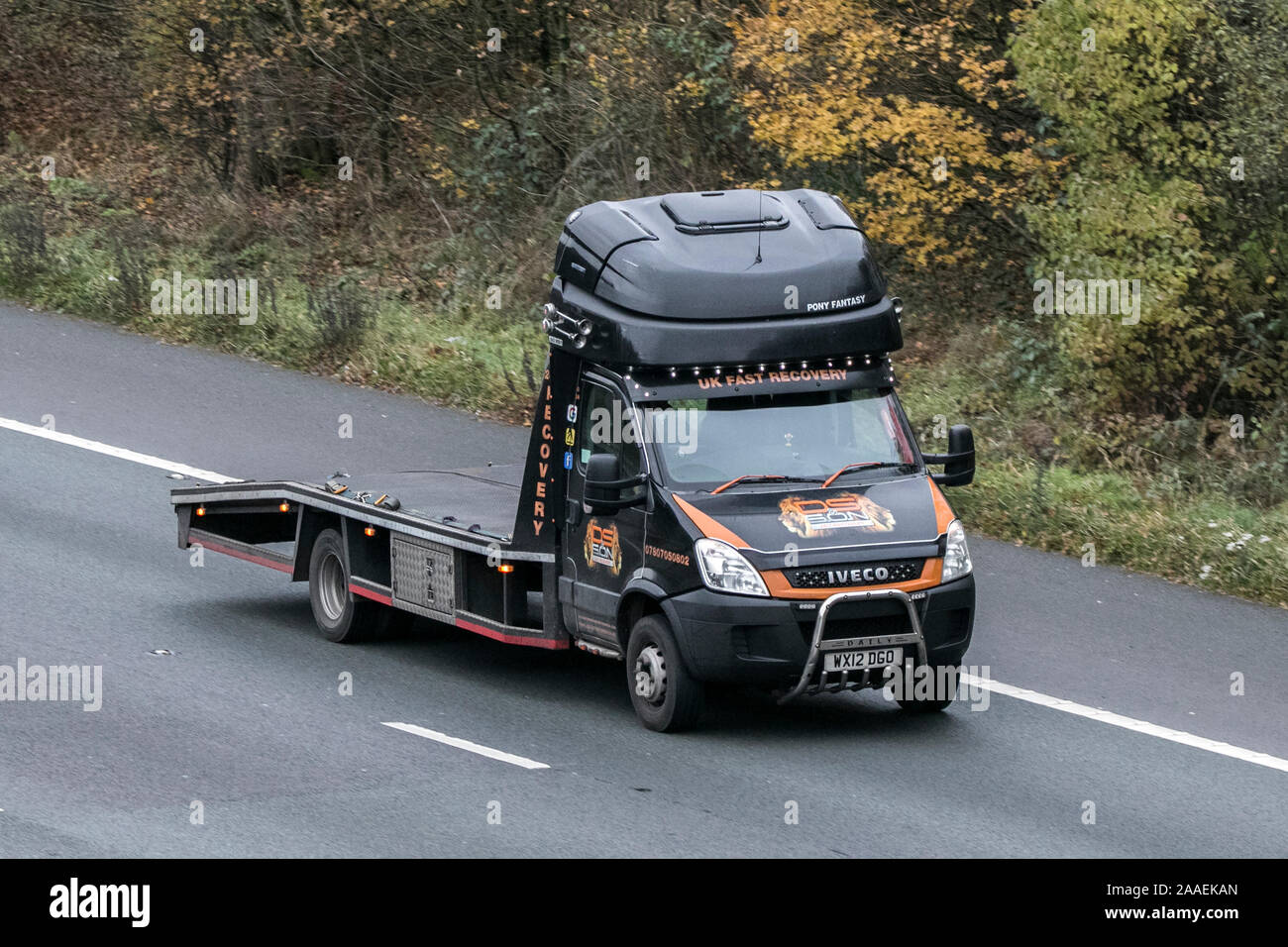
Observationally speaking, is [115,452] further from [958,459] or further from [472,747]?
[958,459]

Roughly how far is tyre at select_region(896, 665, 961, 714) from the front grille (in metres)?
0.55

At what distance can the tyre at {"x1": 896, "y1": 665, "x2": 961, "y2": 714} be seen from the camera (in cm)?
1094

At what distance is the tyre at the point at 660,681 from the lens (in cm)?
1066

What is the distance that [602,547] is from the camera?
11.2m

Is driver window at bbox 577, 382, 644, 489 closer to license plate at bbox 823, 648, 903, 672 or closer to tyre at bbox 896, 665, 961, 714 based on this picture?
license plate at bbox 823, 648, 903, 672

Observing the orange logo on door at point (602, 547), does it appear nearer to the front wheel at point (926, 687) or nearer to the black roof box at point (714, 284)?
the black roof box at point (714, 284)

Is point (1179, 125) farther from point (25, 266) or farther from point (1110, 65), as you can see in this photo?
point (25, 266)

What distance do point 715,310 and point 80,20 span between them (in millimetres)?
24046

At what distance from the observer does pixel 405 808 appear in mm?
9562

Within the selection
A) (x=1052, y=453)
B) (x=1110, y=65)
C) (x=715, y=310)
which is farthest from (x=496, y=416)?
(x=715, y=310)

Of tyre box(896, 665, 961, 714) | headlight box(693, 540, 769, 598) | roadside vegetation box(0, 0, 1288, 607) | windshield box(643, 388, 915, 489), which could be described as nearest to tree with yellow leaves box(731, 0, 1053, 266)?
roadside vegetation box(0, 0, 1288, 607)

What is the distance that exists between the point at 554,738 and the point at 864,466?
89.8 inches

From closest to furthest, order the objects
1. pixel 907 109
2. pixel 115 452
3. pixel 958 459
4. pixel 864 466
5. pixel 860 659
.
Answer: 1. pixel 860 659
2. pixel 864 466
3. pixel 958 459
4. pixel 115 452
5. pixel 907 109

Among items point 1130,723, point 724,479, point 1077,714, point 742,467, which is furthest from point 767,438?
point 1130,723
